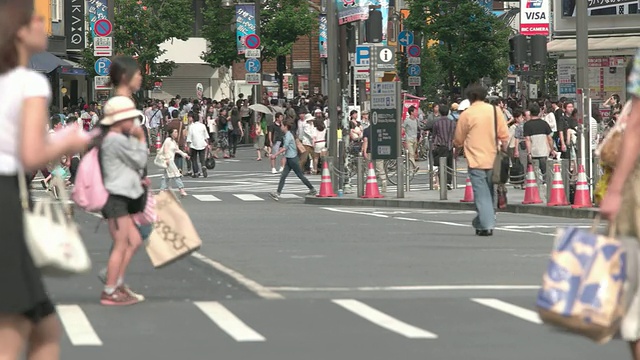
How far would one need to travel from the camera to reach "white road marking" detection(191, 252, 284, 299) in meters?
13.4

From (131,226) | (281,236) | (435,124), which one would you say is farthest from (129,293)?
(435,124)

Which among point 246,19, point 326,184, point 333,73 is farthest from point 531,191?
point 246,19

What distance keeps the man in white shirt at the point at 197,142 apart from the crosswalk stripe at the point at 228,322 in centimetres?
3091

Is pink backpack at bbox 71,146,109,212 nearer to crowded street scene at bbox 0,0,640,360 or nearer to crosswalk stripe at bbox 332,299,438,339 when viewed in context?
crowded street scene at bbox 0,0,640,360

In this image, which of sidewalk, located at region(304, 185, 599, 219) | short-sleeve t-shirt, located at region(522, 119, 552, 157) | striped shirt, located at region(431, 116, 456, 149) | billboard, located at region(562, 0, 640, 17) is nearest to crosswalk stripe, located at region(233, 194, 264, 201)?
sidewalk, located at region(304, 185, 599, 219)

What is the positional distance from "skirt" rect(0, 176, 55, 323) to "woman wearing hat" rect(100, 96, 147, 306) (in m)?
6.10

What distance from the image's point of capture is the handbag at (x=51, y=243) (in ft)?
20.9

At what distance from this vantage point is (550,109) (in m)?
37.9

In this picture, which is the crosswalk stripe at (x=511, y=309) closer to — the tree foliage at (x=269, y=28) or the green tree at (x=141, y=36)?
the green tree at (x=141, y=36)

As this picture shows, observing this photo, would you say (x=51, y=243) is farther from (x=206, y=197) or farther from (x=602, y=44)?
(x=602, y=44)

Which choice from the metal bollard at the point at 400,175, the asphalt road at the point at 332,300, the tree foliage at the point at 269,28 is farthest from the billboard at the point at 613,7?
the tree foliage at the point at 269,28

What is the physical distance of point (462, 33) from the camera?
202ft

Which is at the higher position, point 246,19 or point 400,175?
point 246,19

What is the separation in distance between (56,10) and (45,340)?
60.9m
